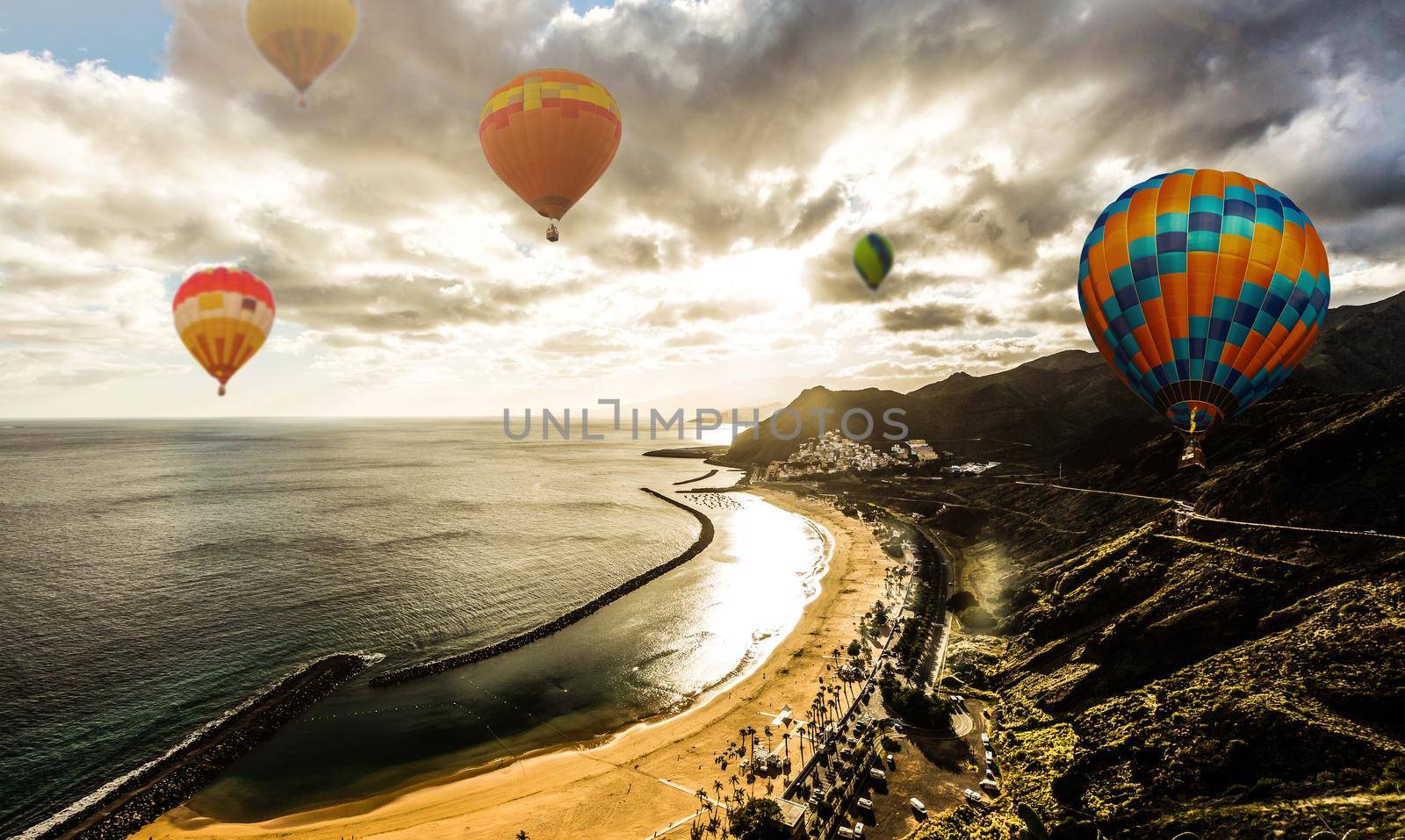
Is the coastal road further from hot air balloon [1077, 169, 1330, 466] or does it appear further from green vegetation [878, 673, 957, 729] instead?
green vegetation [878, 673, 957, 729]

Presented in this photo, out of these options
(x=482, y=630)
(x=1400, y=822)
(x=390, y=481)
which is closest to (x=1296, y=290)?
(x=1400, y=822)

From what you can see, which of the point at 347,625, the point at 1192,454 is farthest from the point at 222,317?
the point at 1192,454

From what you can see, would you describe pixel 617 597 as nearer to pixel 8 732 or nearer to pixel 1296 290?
pixel 8 732

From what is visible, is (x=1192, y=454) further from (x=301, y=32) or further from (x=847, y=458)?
(x=847, y=458)

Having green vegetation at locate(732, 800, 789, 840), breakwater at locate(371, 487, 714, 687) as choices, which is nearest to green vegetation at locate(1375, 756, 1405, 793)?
green vegetation at locate(732, 800, 789, 840)

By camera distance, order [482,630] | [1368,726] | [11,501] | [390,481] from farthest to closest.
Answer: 1. [390,481]
2. [11,501]
3. [482,630]
4. [1368,726]

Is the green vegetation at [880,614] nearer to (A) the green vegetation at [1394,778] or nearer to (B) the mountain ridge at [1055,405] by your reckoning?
(A) the green vegetation at [1394,778]
